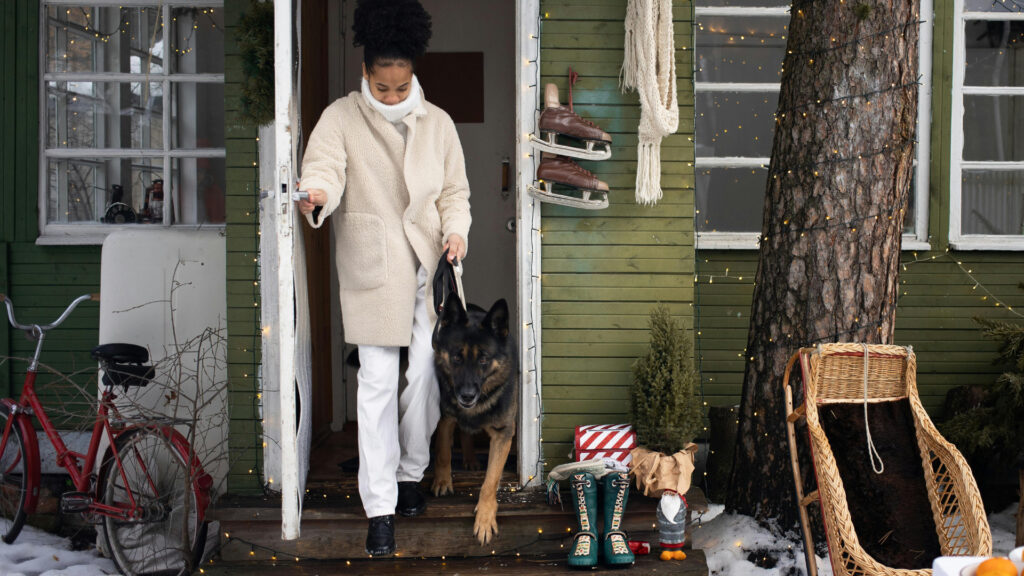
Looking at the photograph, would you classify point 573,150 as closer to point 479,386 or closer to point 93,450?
point 479,386

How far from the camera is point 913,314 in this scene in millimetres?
5273

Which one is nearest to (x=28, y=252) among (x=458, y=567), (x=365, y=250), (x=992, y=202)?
(x=365, y=250)

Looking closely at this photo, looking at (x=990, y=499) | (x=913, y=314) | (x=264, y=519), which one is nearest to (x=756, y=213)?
(x=913, y=314)

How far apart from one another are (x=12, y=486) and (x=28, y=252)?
5.03 feet

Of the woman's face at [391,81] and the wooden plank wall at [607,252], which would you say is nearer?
the woman's face at [391,81]

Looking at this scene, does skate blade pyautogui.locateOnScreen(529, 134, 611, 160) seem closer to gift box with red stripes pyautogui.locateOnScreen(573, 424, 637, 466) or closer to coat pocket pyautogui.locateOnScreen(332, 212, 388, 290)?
coat pocket pyautogui.locateOnScreen(332, 212, 388, 290)

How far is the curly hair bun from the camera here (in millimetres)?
3271

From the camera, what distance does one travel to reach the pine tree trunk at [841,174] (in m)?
3.83

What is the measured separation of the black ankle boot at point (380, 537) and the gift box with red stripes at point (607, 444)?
0.89 meters

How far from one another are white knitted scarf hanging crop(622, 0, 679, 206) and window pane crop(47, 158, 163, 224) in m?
3.04

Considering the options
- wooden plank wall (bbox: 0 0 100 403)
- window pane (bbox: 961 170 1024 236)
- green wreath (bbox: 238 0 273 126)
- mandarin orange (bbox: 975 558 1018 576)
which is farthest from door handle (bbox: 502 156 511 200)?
mandarin orange (bbox: 975 558 1018 576)

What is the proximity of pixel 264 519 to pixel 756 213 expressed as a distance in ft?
11.0

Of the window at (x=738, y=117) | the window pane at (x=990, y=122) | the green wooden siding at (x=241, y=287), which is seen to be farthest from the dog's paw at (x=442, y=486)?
the window pane at (x=990, y=122)

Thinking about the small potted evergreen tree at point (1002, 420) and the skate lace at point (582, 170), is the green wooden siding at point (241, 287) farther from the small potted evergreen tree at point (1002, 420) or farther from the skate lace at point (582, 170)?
the small potted evergreen tree at point (1002, 420)
